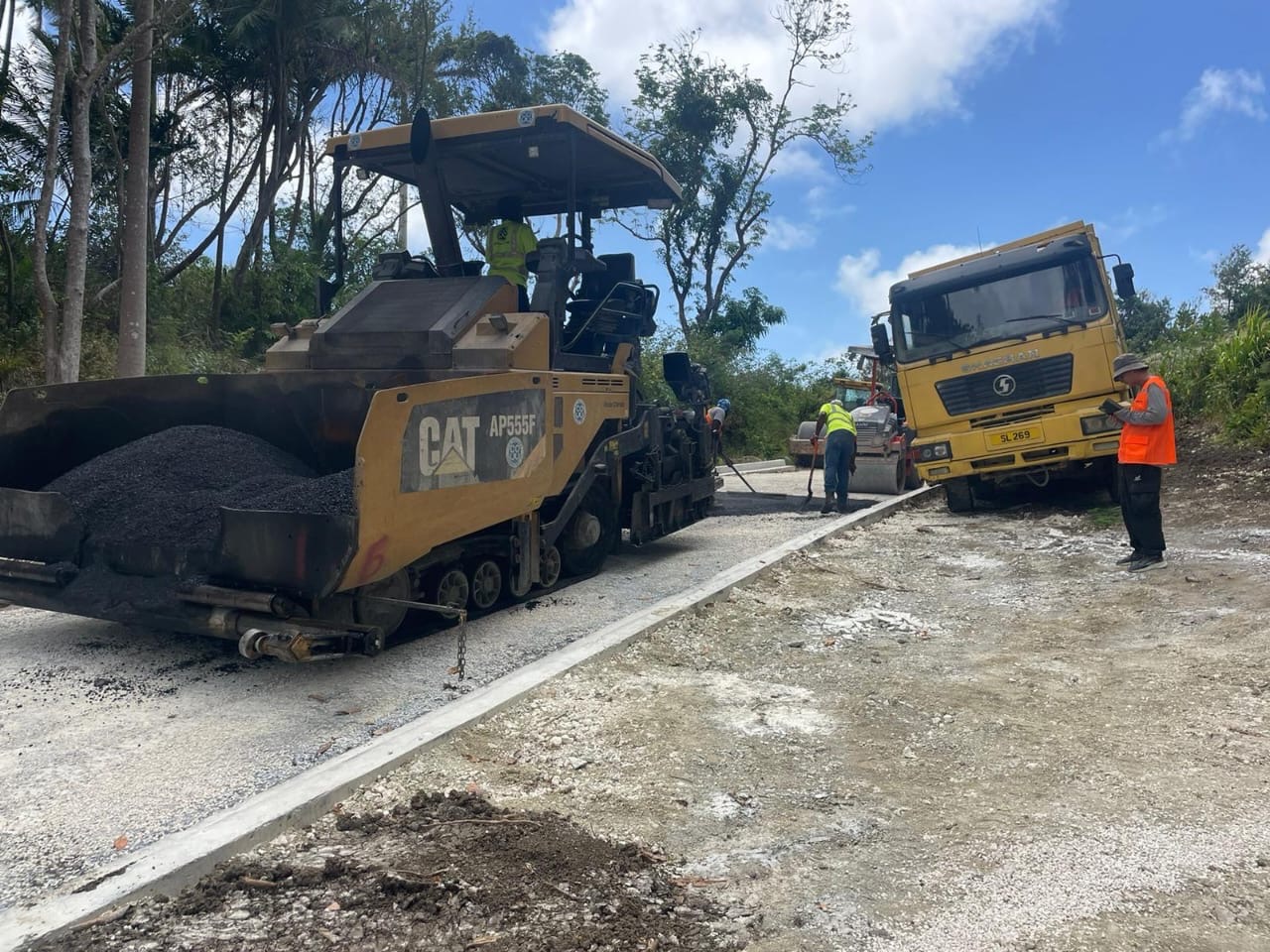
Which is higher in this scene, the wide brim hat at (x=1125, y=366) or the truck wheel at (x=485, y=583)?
the wide brim hat at (x=1125, y=366)

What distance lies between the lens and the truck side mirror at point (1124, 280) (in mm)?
9453

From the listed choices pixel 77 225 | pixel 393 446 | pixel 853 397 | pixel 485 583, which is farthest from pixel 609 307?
pixel 853 397

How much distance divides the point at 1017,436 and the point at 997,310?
51.0 inches

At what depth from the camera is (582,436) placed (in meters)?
6.26

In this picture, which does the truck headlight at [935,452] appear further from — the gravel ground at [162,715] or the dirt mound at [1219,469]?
the gravel ground at [162,715]

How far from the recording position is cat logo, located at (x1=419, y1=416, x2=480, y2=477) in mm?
4449

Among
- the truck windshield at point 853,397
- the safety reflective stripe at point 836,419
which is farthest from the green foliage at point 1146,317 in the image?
the safety reflective stripe at point 836,419

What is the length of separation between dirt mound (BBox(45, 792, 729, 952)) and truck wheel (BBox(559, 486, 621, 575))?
151 inches

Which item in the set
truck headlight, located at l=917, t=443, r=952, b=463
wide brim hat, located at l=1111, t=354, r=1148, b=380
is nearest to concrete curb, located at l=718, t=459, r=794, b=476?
truck headlight, located at l=917, t=443, r=952, b=463

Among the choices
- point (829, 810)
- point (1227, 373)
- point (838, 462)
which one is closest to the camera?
point (829, 810)

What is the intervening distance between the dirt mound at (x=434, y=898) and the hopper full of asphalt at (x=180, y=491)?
1705 millimetres

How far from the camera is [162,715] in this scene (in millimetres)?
3994

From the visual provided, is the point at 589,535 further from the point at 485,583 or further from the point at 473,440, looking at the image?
the point at 473,440

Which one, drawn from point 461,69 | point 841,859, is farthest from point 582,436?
point 461,69
